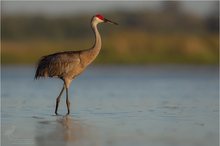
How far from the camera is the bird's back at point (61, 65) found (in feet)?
44.8

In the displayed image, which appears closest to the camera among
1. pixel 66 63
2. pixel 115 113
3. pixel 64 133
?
pixel 64 133

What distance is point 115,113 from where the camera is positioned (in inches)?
498

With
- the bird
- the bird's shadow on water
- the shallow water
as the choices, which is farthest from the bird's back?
the bird's shadow on water

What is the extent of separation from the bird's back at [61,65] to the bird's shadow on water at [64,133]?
5.84ft

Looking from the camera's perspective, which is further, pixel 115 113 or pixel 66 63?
pixel 66 63

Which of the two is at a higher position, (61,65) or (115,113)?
(61,65)

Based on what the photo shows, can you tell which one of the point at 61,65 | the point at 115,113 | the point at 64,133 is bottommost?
the point at 64,133

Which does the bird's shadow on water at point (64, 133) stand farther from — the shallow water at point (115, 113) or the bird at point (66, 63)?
the bird at point (66, 63)

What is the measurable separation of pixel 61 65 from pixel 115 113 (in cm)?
164

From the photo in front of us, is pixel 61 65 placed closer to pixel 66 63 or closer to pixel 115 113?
pixel 66 63

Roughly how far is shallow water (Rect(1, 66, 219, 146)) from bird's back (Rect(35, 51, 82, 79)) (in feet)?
2.17

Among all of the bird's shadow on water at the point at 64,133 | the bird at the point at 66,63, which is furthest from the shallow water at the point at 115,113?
the bird at the point at 66,63

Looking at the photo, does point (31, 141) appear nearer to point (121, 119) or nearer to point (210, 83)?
point (121, 119)

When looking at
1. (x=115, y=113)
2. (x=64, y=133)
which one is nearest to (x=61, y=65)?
(x=115, y=113)
